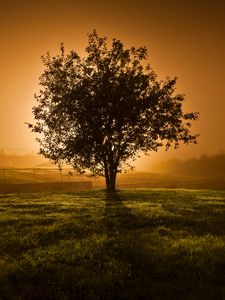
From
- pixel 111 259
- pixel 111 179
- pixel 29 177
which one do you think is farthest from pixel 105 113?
pixel 29 177

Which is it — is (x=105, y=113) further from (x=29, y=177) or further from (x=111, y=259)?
(x=29, y=177)

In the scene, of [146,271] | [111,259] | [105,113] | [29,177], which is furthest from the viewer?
[29,177]

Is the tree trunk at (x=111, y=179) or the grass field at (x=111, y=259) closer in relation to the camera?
the grass field at (x=111, y=259)

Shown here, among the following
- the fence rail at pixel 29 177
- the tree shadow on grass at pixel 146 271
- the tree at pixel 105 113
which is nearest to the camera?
the tree shadow on grass at pixel 146 271

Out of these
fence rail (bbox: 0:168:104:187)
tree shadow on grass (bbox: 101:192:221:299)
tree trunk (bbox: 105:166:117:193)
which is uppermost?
fence rail (bbox: 0:168:104:187)

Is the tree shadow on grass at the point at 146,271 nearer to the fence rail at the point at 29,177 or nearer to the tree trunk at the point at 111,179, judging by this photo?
the tree trunk at the point at 111,179

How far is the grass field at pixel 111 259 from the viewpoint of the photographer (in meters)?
9.45

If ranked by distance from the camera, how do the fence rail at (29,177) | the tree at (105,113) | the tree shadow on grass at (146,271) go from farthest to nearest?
the fence rail at (29,177), the tree at (105,113), the tree shadow on grass at (146,271)

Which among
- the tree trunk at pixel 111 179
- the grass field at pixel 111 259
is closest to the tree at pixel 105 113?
the tree trunk at pixel 111 179

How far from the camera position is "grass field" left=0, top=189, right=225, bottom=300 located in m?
9.45

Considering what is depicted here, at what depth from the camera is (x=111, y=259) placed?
1163 centimetres

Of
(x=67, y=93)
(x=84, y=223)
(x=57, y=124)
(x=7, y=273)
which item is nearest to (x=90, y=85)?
(x=67, y=93)

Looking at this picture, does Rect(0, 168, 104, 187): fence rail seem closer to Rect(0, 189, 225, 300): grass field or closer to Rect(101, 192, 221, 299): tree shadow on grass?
Rect(0, 189, 225, 300): grass field

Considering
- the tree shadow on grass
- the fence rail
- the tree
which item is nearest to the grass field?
the tree shadow on grass
